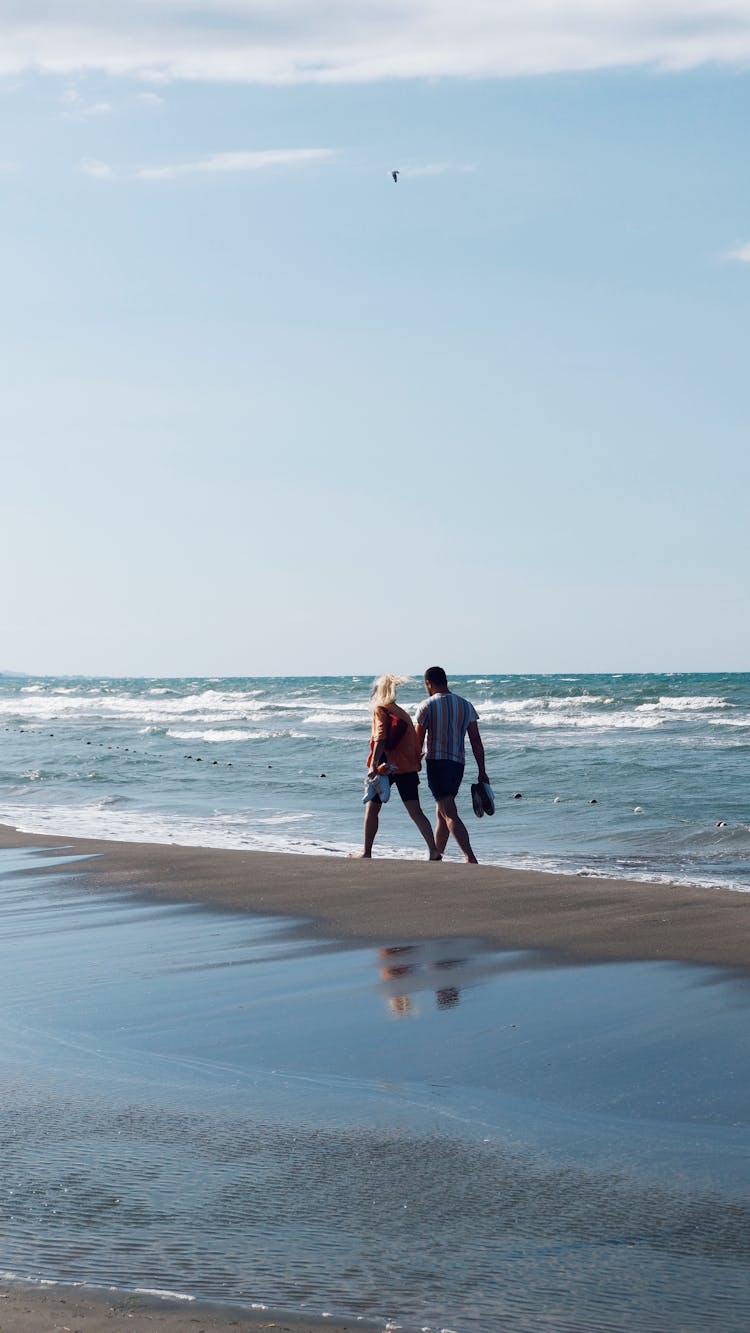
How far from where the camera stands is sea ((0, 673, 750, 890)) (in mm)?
12688

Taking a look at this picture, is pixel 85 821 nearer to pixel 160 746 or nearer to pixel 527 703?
pixel 160 746

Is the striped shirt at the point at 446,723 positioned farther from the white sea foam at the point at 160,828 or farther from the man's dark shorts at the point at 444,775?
the white sea foam at the point at 160,828

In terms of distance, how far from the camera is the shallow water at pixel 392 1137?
8.70 ft

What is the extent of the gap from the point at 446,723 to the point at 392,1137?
6650 millimetres

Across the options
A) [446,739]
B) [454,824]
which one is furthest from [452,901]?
[446,739]

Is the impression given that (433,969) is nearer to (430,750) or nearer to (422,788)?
(430,750)

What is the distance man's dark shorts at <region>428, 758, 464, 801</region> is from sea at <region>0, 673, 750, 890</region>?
4.48 feet

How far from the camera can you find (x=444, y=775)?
10.1 m

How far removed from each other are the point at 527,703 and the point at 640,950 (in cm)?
4176

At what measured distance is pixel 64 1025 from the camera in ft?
15.9

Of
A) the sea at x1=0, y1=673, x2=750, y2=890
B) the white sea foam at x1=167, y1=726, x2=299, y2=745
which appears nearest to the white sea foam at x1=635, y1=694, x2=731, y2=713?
the sea at x1=0, y1=673, x2=750, y2=890

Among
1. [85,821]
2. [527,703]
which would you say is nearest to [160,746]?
[85,821]

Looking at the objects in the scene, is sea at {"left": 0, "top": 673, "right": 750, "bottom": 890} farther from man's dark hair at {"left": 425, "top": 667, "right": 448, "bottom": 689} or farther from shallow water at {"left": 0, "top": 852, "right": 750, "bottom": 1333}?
shallow water at {"left": 0, "top": 852, "right": 750, "bottom": 1333}

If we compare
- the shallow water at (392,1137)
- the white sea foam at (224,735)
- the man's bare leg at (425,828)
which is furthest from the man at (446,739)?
the white sea foam at (224,735)
